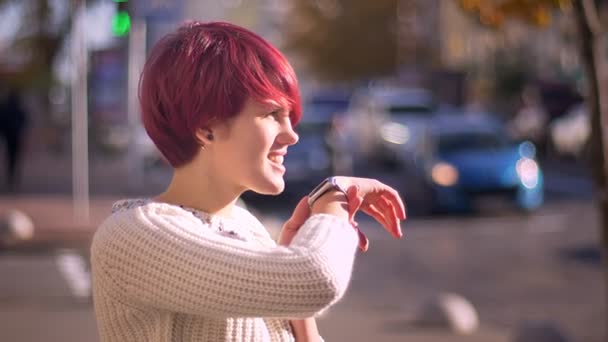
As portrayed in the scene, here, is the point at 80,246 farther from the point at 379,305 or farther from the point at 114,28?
the point at 379,305

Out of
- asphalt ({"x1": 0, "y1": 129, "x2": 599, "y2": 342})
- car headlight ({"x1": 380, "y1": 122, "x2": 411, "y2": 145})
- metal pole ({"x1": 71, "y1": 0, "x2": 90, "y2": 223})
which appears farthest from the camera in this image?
car headlight ({"x1": 380, "y1": 122, "x2": 411, "y2": 145})

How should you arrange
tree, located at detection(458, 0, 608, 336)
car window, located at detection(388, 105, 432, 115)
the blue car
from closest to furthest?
1. tree, located at detection(458, 0, 608, 336)
2. the blue car
3. car window, located at detection(388, 105, 432, 115)

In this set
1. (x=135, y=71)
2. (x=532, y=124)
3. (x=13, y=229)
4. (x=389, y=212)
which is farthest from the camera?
(x=532, y=124)

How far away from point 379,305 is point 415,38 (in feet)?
206

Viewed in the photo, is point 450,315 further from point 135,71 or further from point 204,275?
point 135,71

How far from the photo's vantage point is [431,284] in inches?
491

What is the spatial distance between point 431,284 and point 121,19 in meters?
6.02

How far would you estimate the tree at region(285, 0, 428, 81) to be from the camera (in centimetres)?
7244

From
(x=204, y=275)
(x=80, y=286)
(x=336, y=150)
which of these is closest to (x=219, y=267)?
(x=204, y=275)

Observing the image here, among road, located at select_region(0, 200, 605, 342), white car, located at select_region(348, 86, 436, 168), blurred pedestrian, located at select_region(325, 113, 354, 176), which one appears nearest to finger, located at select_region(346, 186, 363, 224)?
road, located at select_region(0, 200, 605, 342)

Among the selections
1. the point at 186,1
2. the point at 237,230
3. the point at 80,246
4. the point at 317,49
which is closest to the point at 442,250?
Result: the point at 80,246

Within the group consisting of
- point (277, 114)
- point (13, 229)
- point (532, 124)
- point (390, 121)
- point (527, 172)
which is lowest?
point (532, 124)

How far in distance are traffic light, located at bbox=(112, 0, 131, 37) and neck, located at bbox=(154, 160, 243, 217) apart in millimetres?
14289

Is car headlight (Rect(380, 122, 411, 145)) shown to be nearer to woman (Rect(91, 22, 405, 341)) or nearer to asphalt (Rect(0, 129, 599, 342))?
asphalt (Rect(0, 129, 599, 342))
